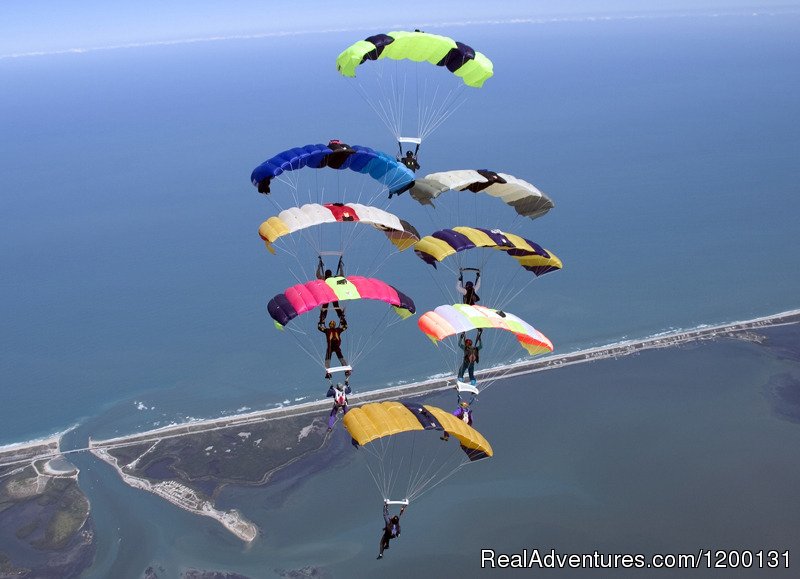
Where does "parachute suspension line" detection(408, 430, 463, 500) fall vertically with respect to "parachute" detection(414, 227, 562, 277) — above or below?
below

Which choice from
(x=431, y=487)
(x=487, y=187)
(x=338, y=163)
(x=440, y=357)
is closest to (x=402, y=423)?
(x=338, y=163)

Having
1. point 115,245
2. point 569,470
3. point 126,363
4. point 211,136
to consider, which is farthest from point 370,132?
point 569,470

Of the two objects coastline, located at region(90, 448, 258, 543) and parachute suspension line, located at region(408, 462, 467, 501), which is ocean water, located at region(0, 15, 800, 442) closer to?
coastline, located at region(90, 448, 258, 543)

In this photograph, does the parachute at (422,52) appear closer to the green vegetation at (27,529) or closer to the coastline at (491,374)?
the coastline at (491,374)

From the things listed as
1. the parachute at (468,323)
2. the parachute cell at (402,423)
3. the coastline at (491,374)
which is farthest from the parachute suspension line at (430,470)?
the parachute cell at (402,423)

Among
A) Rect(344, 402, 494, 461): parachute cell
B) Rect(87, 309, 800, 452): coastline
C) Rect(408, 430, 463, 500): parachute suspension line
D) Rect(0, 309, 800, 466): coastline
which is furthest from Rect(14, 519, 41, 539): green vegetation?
Rect(344, 402, 494, 461): parachute cell

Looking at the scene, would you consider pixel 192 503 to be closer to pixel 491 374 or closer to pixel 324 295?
pixel 324 295

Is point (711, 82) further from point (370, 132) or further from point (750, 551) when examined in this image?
point (750, 551)
